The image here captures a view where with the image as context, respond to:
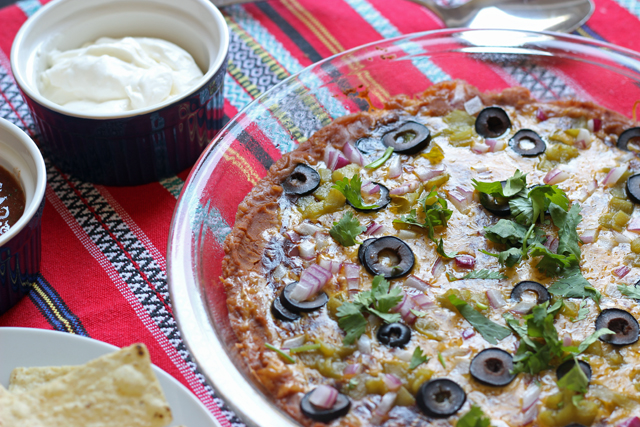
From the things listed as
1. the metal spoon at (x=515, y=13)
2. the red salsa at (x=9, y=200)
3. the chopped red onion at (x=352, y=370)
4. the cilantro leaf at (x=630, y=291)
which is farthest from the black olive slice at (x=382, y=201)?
the metal spoon at (x=515, y=13)

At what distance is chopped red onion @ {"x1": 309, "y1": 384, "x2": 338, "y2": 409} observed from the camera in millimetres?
3000

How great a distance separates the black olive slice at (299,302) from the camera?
331cm

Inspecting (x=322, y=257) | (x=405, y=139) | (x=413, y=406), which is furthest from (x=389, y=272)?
(x=405, y=139)

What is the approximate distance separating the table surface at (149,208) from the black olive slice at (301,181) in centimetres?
71

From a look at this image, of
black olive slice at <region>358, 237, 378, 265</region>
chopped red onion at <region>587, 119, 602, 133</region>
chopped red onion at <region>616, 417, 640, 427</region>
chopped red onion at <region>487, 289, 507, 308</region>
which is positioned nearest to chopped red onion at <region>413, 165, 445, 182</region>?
black olive slice at <region>358, 237, 378, 265</region>

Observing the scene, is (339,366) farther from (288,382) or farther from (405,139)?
(405,139)

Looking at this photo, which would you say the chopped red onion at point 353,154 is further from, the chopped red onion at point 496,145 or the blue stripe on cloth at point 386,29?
the blue stripe on cloth at point 386,29

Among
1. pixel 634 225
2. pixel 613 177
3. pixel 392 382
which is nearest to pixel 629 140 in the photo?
pixel 613 177

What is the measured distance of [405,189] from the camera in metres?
3.81

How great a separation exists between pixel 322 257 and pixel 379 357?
0.63 m

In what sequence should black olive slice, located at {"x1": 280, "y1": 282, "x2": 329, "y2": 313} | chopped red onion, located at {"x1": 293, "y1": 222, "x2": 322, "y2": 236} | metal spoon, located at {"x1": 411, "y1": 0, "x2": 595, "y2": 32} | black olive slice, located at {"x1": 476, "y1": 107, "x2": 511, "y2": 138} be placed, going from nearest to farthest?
black olive slice, located at {"x1": 280, "y1": 282, "x2": 329, "y2": 313}, chopped red onion, located at {"x1": 293, "y1": 222, "x2": 322, "y2": 236}, black olive slice, located at {"x1": 476, "y1": 107, "x2": 511, "y2": 138}, metal spoon, located at {"x1": 411, "y1": 0, "x2": 595, "y2": 32}

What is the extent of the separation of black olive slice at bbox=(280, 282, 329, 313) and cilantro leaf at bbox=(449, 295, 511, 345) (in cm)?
63

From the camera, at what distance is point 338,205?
3770mm

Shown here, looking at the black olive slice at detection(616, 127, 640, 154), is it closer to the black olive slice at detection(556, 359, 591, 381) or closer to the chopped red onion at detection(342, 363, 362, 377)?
the black olive slice at detection(556, 359, 591, 381)
